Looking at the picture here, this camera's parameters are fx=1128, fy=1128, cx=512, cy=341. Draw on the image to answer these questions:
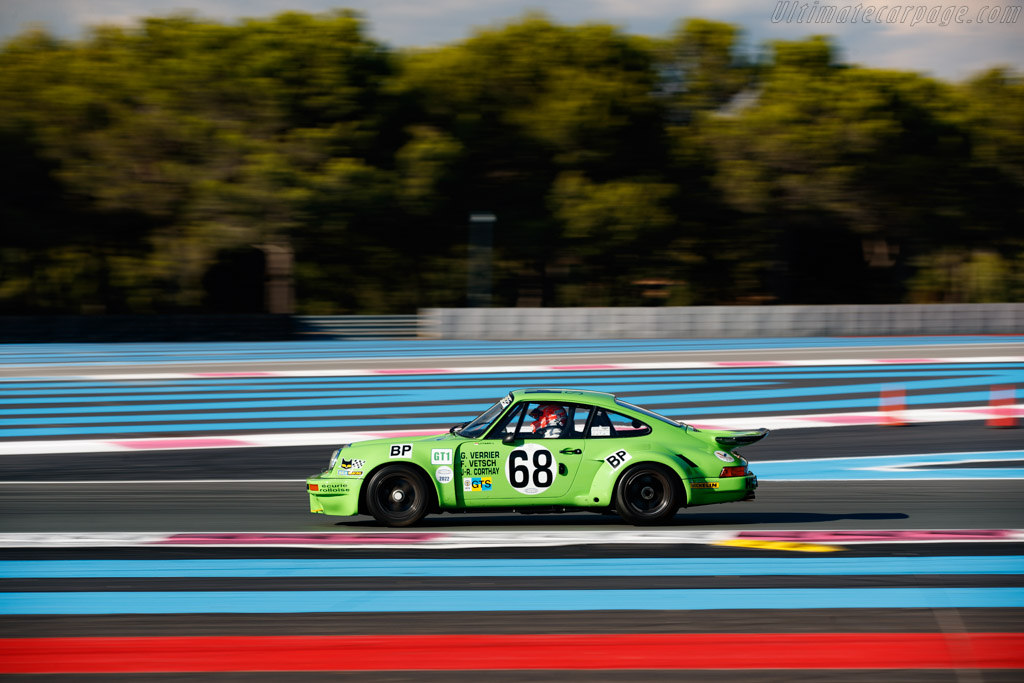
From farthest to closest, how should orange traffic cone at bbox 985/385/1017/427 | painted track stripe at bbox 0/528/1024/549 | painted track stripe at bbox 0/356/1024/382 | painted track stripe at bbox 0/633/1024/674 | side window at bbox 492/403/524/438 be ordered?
painted track stripe at bbox 0/356/1024/382
orange traffic cone at bbox 985/385/1017/427
side window at bbox 492/403/524/438
painted track stripe at bbox 0/528/1024/549
painted track stripe at bbox 0/633/1024/674

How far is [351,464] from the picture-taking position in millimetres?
8500

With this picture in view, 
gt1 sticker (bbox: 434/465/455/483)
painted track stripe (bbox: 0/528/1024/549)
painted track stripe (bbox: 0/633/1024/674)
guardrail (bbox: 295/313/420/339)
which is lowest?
painted track stripe (bbox: 0/633/1024/674)

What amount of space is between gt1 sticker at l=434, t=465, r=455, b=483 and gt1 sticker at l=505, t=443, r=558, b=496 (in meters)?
0.42

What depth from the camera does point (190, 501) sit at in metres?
10.1

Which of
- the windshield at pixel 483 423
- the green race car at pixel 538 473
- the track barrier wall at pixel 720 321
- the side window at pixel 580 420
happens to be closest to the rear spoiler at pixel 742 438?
the green race car at pixel 538 473

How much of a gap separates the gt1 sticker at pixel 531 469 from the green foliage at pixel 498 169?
24783 millimetres

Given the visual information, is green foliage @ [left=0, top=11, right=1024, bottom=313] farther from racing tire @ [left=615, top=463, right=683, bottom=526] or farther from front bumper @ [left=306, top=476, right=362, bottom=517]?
racing tire @ [left=615, top=463, right=683, bottom=526]

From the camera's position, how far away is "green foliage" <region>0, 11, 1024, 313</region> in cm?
3275

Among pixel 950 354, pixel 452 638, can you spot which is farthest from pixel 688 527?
pixel 950 354

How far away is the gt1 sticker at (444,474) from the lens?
27.8 feet

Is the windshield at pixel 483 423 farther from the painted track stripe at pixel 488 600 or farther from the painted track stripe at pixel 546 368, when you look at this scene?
the painted track stripe at pixel 546 368

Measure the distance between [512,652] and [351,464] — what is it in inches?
121

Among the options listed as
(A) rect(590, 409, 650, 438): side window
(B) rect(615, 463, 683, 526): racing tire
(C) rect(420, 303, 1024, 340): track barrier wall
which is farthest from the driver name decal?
(C) rect(420, 303, 1024, 340): track barrier wall

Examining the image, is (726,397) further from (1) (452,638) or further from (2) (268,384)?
(1) (452,638)
